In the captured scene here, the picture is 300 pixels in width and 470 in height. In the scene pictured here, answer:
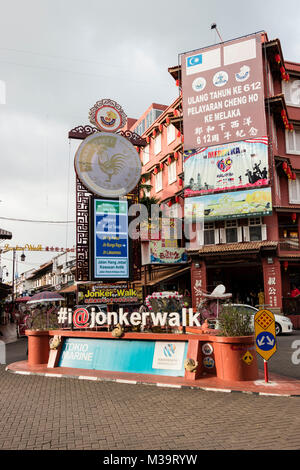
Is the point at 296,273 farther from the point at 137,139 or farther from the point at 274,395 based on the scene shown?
the point at 274,395

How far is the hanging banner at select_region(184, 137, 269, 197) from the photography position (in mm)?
26000

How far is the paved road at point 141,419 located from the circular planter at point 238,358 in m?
0.90

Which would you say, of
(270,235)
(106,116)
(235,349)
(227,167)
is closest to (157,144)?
(227,167)

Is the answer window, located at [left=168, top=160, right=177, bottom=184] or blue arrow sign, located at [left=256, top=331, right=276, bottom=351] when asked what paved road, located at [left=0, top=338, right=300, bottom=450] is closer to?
Result: blue arrow sign, located at [left=256, top=331, right=276, bottom=351]

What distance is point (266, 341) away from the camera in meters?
8.84

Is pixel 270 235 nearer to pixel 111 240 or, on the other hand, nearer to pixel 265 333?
pixel 111 240

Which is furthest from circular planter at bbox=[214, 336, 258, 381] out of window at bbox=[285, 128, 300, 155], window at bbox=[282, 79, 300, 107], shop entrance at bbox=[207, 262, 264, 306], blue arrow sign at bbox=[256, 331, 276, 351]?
window at bbox=[282, 79, 300, 107]

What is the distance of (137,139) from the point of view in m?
24.3

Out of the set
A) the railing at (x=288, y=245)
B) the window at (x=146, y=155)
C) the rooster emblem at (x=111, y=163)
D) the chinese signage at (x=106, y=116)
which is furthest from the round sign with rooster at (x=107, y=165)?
the window at (x=146, y=155)

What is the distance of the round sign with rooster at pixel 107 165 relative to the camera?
21594 mm

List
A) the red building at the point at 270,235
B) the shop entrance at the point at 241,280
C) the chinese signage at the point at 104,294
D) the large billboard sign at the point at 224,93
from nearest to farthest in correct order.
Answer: the chinese signage at the point at 104,294 → the red building at the point at 270,235 → the large billboard sign at the point at 224,93 → the shop entrance at the point at 241,280

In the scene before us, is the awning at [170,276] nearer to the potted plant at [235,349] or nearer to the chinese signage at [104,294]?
the chinese signage at [104,294]
